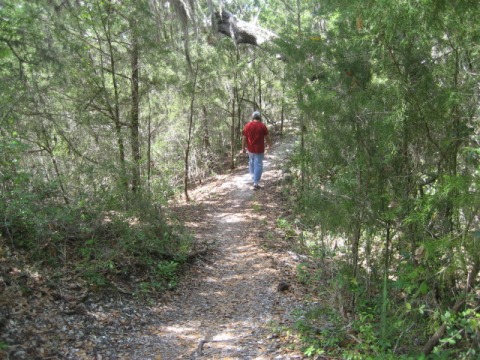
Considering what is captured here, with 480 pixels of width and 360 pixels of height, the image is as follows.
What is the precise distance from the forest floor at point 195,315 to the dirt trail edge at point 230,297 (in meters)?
0.01

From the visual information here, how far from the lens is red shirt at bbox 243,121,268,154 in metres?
9.82

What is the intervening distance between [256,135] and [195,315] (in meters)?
5.99

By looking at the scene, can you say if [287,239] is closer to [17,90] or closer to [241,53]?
[17,90]

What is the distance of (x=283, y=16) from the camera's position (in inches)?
480

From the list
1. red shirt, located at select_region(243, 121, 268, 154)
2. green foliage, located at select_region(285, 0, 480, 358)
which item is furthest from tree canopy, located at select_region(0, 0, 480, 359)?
red shirt, located at select_region(243, 121, 268, 154)

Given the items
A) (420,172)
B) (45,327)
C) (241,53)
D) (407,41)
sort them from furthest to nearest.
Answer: (241,53), (45,327), (420,172), (407,41)

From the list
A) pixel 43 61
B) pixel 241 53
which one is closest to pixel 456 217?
pixel 43 61

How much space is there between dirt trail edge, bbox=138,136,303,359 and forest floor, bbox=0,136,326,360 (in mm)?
12

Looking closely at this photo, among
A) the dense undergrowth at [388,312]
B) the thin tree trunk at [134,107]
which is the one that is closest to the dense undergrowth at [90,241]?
the thin tree trunk at [134,107]

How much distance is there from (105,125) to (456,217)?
19.9 ft

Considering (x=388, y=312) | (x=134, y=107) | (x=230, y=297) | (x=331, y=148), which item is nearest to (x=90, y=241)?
(x=230, y=297)

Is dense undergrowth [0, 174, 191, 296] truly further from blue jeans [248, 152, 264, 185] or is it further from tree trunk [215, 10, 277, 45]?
tree trunk [215, 10, 277, 45]

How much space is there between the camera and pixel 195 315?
15.3 ft

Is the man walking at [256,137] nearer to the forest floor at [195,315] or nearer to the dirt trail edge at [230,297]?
the dirt trail edge at [230,297]
